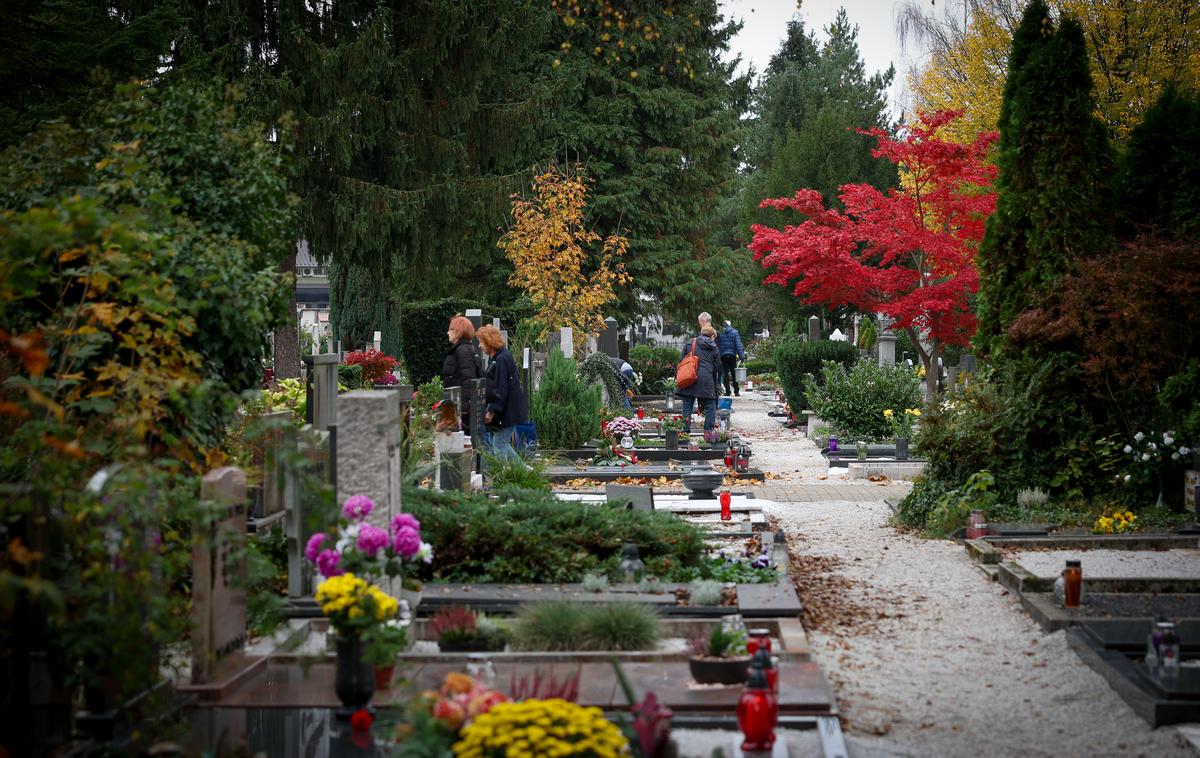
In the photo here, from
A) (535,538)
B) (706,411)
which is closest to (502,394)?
(535,538)

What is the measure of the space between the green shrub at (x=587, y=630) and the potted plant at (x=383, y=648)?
0.91m

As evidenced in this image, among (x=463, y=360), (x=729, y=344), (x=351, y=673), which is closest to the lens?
(x=351, y=673)

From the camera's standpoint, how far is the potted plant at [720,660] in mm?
6523

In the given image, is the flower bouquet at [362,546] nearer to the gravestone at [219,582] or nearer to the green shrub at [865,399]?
the gravestone at [219,582]

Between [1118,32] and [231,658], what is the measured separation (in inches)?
957

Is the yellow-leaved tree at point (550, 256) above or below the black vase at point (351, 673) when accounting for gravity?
above

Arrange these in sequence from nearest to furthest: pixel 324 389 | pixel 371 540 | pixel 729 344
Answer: pixel 371 540
pixel 324 389
pixel 729 344

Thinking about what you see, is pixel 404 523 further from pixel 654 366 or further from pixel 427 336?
pixel 654 366

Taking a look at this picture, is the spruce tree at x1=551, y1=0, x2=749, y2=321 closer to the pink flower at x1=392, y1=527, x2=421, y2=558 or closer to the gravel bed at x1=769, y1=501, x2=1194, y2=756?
the gravel bed at x1=769, y1=501, x2=1194, y2=756

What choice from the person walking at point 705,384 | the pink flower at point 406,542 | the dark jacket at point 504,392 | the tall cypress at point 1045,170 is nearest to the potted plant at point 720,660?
the pink flower at point 406,542

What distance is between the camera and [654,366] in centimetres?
3378

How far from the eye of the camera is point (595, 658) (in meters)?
7.08

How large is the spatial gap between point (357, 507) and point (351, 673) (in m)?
1.30

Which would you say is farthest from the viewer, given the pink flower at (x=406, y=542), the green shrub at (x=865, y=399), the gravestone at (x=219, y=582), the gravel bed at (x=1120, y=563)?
the green shrub at (x=865, y=399)
